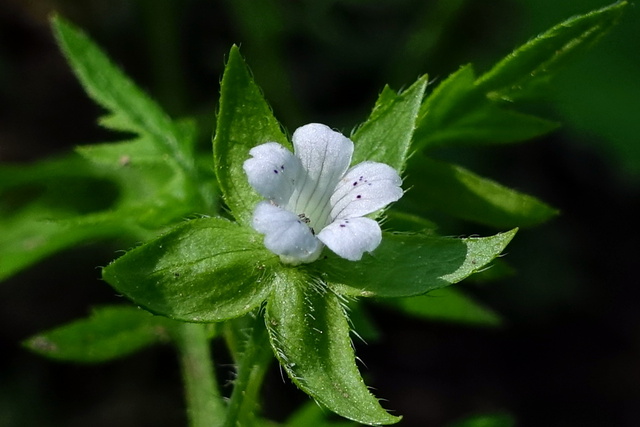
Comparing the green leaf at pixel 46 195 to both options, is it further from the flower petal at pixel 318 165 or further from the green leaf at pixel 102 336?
the flower petal at pixel 318 165

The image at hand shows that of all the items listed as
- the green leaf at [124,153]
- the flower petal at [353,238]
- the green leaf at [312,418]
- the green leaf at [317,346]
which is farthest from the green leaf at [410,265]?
the green leaf at [124,153]

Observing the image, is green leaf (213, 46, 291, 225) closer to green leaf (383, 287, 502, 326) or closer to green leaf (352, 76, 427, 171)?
green leaf (352, 76, 427, 171)

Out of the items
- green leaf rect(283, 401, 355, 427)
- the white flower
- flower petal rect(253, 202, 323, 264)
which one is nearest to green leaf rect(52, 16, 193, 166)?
the white flower

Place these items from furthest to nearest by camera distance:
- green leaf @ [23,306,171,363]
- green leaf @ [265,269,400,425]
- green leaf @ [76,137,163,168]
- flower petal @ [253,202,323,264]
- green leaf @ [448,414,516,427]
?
green leaf @ [448,414,516,427]
green leaf @ [76,137,163,168]
green leaf @ [23,306,171,363]
flower petal @ [253,202,323,264]
green leaf @ [265,269,400,425]

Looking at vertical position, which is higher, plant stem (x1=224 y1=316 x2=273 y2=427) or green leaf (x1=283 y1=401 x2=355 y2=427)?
green leaf (x1=283 y1=401 x2=355 y2=427)

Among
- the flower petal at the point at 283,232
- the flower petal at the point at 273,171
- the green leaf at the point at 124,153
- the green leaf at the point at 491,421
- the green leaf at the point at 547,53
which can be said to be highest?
the green leaf at the point at 124,153

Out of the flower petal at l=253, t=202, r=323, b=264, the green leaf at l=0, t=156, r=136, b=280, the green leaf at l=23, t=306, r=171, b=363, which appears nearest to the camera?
the flower petal at l=253, t=202, r=323, b=264

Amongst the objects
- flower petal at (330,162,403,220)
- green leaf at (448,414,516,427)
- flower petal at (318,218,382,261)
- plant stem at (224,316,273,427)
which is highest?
flower petal at (330,162,403,220)

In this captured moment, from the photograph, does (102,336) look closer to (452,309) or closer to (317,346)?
(317,346)
